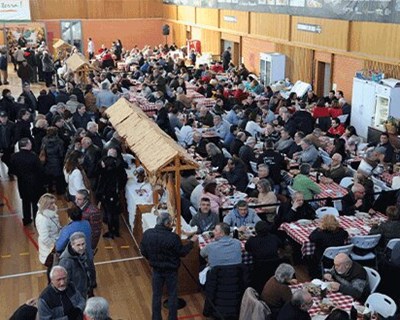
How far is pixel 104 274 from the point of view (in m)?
9.11

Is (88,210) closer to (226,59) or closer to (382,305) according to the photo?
(382,305)

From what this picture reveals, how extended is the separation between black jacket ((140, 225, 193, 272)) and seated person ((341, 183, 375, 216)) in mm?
3643

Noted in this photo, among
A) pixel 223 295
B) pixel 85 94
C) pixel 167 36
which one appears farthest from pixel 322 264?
pixel 167 36

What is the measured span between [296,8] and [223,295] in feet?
53.8

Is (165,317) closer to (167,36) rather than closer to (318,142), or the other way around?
(318,142)

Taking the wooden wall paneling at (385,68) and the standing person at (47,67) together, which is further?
the standing person at (47,67)

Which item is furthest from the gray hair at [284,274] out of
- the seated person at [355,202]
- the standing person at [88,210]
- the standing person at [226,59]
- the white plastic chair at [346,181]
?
the standing person at [226,59]

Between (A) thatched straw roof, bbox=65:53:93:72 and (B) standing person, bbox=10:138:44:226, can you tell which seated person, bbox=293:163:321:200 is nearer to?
(B) standing person, bbox=10:138:44:226

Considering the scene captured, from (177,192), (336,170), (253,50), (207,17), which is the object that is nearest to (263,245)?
(177,192)

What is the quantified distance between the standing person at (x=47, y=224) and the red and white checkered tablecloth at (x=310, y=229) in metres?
3.38

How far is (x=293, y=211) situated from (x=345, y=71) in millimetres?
10761

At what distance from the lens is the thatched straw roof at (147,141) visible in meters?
7.90

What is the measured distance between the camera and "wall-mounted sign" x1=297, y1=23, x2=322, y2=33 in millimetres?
19891

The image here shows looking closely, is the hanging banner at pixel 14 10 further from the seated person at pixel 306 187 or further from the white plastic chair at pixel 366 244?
the white plastic chair at pixel 366 244
